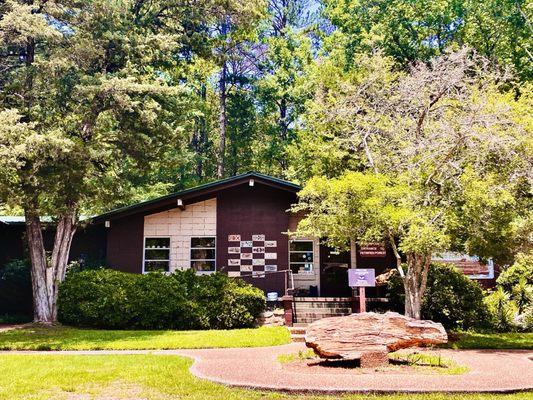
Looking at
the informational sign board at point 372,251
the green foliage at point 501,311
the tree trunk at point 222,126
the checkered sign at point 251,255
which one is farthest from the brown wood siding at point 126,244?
the tree trunk at point 222,126

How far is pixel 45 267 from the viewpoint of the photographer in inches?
564

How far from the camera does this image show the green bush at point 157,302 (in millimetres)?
13383

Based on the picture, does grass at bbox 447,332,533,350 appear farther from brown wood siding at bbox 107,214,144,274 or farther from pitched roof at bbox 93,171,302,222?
brown wood siding at bbox 107,214,144,274

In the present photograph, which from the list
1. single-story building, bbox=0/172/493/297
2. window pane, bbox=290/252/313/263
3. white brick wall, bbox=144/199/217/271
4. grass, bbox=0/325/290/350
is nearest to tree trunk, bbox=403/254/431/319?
grass, bbox=0/325/290/350

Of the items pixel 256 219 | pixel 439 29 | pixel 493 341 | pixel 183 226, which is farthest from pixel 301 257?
pixel 439 29

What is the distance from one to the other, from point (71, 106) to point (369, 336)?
10558mm

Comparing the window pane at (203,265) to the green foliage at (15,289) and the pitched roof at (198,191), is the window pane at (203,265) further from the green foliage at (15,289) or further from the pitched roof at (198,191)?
the green foliage at (15,289)

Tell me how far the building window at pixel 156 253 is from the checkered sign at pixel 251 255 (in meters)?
2.22

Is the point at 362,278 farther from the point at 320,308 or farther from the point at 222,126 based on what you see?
the point at 222,126

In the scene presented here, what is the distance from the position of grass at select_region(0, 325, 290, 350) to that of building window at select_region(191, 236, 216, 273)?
13.9ft

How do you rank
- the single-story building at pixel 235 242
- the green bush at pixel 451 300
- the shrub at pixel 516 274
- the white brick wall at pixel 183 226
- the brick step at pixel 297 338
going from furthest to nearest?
the white brick wall at pixel 183 226 < the single-story building at pixel 235 242 < the shrub at pixel 516 274 < the green bush at pixel 451 300 < the brick step at pixel 297 338

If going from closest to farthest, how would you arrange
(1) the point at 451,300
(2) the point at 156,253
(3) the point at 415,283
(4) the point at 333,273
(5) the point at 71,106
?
(3) the point at 415,283 < (1) the point at 451,300 < (5) the point at 71,106 < (4) the point at 333,273 < (2) the point at 156,253

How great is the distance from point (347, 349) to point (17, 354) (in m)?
6.54

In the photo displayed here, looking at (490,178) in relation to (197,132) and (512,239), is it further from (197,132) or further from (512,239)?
(197,132)
